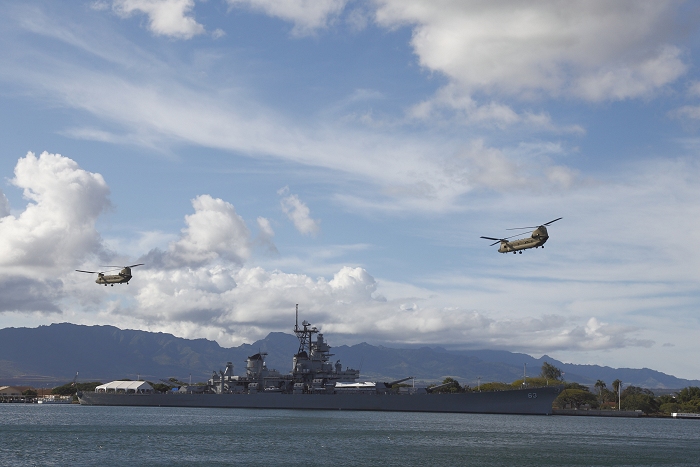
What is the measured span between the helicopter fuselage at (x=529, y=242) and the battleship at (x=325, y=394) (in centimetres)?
5204

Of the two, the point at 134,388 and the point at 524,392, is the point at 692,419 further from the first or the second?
the point at 134,388

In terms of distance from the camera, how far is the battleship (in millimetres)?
106438

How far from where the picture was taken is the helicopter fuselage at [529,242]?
55.0m

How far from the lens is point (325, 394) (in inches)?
4331

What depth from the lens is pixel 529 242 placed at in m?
56.4

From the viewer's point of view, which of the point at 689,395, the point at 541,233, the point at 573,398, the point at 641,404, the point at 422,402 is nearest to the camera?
the point at 541,233

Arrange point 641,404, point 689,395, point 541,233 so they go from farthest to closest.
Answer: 1. point 689,395
2. point 641,404
3. point 541,233

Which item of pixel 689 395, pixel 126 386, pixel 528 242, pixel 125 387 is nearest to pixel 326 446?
pixel 528 242

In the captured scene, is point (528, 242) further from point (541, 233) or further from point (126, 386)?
point (126, 386)

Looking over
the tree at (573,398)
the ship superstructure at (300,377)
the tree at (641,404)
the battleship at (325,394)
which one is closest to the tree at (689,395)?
the tree at (641,404)

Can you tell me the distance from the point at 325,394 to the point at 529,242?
62.2 m

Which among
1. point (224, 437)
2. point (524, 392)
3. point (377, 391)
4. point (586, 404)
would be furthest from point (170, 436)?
point (586, 404)

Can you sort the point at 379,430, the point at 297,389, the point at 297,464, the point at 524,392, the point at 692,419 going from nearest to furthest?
the point at 297,464, the point at 379,430, the point at 524,392, the point at 297,389, the point at 692,419

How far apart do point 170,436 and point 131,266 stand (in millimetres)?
18909
